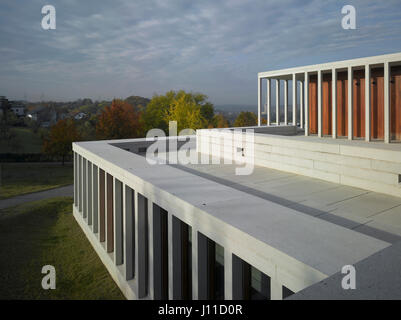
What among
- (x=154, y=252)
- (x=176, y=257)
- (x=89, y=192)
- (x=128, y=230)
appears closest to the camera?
(x=176, y=257)

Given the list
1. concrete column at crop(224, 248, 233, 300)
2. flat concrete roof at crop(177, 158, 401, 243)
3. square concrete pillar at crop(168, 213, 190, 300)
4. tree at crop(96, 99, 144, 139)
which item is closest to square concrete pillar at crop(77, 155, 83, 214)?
flat concrete roof at crop(177, 158, 401, 243)

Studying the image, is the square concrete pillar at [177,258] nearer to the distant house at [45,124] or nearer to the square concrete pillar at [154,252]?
the square concrete pillar at [154,252]

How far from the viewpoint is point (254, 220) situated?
15.1ft

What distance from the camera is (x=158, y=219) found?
7281 millimetres

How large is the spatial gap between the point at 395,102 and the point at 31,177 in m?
32.7

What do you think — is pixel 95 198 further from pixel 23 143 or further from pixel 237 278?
pixel 23 143

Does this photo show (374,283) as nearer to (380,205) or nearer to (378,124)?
(380,205)

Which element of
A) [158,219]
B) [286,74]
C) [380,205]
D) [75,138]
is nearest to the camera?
[380,205]

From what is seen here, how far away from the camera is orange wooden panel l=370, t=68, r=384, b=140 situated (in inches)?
543

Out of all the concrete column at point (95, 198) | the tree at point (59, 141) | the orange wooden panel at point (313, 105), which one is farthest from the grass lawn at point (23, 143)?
the orange wooden panel at point (313, 105)

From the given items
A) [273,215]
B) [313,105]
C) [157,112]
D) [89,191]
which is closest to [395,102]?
[313,105]

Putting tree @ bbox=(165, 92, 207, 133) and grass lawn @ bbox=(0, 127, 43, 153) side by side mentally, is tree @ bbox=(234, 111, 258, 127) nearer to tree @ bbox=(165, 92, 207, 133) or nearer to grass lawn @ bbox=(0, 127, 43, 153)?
tree @ bbox=(165, 92, 207, 133)
